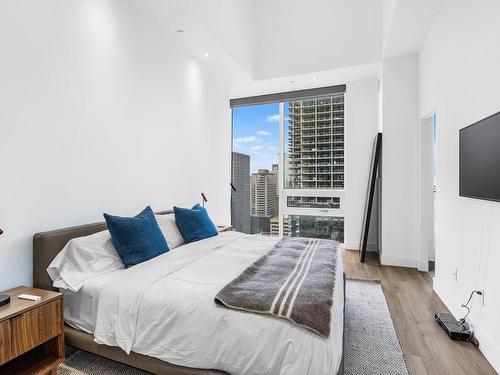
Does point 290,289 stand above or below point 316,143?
below

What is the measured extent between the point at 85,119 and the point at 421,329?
3.39m

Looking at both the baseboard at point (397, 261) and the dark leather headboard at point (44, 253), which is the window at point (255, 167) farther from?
the dark leather headboard at point (44, 253)

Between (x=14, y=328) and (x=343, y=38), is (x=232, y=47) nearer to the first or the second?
(x=343, y=38)

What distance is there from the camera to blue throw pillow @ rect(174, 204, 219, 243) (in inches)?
119

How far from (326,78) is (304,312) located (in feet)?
14.4

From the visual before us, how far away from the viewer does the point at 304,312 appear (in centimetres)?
138

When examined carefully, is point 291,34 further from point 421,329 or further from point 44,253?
point 44,253

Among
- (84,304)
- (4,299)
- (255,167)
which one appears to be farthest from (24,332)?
(255,167)

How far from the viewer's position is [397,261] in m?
4.08

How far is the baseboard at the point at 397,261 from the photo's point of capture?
400 cm

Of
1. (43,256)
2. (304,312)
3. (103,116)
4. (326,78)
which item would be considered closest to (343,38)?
(326,78)

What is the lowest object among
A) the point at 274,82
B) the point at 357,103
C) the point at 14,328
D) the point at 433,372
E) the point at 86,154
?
the point at 433,372

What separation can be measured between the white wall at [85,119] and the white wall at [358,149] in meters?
2.80

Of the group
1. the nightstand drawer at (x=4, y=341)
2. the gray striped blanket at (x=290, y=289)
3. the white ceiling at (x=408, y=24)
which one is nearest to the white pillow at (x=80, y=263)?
the nightstand drawer at (x=4, y=341)
